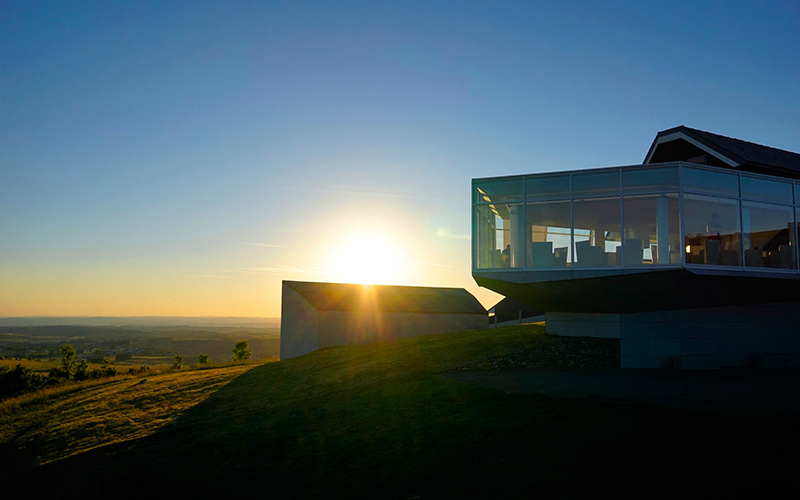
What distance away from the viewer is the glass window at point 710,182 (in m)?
17.8

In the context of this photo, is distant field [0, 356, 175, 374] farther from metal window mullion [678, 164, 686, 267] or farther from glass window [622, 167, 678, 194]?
→ metal window mullion [678, 164, 686, 267]

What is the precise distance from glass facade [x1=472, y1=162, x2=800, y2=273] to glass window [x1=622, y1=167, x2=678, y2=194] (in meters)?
0.03

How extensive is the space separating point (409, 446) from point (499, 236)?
10.6m

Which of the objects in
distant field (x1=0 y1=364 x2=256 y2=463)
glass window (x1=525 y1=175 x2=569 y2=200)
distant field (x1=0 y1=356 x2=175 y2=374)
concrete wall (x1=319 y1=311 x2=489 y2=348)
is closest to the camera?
glass window (x1=525 y1=175 x2=569 y2=200)

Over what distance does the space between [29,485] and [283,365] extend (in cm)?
1688

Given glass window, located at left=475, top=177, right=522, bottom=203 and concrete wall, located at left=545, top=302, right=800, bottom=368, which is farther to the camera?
glass window, located at left=475, top=177, right=522, bottom=203

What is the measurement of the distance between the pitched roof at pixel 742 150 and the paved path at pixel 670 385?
735 centimetres

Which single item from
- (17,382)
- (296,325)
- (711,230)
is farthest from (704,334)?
(17,382)

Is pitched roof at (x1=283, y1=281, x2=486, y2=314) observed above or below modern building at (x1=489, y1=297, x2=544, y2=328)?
above

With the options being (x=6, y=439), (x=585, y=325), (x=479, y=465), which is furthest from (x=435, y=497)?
(x=6, y=439)

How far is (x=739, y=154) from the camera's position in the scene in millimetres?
20531

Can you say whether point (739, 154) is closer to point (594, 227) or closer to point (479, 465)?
point (594, 227)

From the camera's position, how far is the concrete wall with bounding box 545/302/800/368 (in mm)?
19688

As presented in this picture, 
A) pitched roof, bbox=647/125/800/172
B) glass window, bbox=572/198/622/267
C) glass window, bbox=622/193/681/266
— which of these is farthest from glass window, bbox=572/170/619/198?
pitched roof, bbox=647/125/800/172
